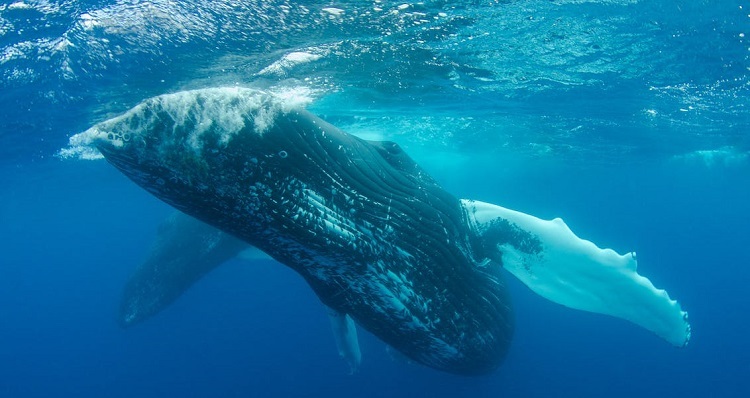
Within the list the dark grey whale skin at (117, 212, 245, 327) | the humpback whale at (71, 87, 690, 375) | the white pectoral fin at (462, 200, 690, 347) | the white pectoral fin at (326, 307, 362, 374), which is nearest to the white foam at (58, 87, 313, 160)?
the humpback whale at (71, 87, 690, 375)

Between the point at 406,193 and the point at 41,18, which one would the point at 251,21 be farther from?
the point at 406,193

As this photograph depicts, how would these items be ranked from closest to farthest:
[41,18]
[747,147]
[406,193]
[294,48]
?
[406,193] < [41,18] < [294,48] < [747,147]

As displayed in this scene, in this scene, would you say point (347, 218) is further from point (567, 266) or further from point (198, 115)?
point (567, 266)

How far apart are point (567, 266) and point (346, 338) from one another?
3.35 m

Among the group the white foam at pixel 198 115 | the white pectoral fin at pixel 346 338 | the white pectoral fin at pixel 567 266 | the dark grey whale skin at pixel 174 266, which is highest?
the white foam at pixel 198 115

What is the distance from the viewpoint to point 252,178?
115 inches

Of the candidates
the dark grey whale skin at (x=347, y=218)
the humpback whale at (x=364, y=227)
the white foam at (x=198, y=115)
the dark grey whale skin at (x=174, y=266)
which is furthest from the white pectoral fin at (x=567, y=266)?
the dark grey whale skin at (x=174, y=266)

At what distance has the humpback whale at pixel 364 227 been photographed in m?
2.74

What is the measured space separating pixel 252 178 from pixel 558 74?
43.6 feet

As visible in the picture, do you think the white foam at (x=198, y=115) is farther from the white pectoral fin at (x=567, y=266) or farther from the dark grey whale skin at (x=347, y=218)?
the white pectoral fin at (x=567, y=266)

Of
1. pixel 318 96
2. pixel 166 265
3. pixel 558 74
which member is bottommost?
pixel 166 265

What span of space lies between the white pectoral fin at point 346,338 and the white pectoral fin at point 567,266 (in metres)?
2.28

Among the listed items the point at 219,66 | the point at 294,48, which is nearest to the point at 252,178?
the point at 294,48

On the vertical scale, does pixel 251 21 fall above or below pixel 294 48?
above
